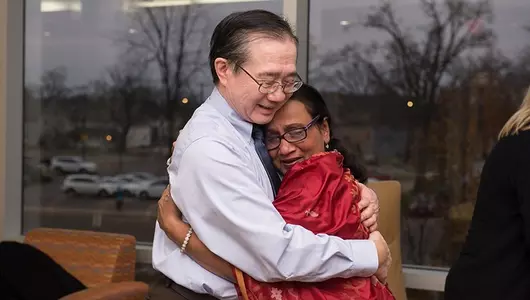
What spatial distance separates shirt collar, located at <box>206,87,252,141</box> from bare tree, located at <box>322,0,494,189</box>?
2.41 meters

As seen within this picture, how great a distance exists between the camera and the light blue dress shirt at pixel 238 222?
1.32m

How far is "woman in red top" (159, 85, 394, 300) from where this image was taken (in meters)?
1.39

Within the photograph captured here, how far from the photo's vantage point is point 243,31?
1437 millimetres

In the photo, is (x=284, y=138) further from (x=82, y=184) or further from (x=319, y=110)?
(x=82, y=184)

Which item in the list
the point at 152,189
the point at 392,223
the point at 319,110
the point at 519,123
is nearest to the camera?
the point at 319,110

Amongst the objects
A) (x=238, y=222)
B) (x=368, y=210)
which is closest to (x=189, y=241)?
(x=238, y=222)

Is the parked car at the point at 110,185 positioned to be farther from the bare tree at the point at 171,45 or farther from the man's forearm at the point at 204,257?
the man's forearm at the point at 204,257

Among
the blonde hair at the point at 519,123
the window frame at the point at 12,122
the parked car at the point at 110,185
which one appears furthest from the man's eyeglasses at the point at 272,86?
the parked car at the point at 110,185

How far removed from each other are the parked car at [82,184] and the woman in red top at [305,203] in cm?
308

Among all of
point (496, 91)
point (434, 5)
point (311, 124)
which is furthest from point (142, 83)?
point (311, 124)

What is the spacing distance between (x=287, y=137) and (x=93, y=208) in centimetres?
318

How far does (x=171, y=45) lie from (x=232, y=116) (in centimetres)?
291

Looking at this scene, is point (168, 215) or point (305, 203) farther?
point (168, 215)

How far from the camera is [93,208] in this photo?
4504 mm
